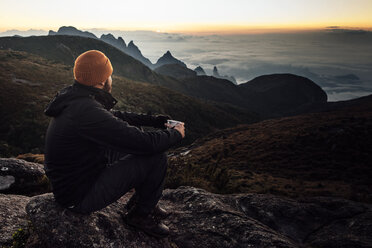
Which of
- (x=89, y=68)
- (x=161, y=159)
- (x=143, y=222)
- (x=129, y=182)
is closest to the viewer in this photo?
(x=89, y=68)

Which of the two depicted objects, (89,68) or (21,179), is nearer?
(89,68)

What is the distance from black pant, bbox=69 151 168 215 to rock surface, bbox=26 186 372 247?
405 mm

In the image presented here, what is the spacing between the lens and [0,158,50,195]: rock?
5.61m

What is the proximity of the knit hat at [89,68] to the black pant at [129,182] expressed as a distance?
1.32 m

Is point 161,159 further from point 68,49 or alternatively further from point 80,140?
point 68,49

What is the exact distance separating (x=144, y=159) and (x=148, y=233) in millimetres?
1445

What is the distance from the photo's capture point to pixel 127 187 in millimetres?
3283

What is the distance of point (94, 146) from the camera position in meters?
2.91

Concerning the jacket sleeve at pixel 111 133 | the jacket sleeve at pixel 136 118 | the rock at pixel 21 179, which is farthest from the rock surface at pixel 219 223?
the rock at pixel 21 179

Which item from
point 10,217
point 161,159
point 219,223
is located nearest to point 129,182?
point 161,159

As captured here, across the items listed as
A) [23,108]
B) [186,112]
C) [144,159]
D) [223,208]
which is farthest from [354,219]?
[186,112]

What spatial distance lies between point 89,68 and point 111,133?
1.02m

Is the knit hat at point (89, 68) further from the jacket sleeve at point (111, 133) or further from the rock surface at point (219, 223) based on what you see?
the rock surface at point (219, 223)

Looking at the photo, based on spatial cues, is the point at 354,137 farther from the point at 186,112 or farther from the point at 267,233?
the point at 186,112
